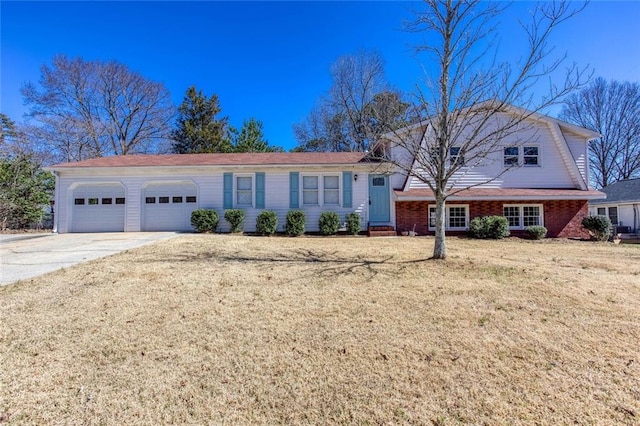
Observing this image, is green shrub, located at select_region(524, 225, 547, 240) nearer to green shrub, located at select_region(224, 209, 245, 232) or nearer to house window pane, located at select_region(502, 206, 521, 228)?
house window pane, located at select_region(502, 206, 521, 228)

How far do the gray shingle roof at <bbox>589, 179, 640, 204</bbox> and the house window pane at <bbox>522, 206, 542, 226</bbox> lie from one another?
1266 centimetres

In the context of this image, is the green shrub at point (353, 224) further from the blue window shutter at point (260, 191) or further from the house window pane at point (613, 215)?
the house window pane at point (613, 215)

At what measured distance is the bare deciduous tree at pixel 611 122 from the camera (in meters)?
26.4

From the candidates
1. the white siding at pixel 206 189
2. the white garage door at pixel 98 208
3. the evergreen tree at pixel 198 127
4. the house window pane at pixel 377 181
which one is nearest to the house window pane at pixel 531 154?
the house window pane at pixel 377 181

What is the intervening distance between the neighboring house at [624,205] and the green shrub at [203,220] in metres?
26.2

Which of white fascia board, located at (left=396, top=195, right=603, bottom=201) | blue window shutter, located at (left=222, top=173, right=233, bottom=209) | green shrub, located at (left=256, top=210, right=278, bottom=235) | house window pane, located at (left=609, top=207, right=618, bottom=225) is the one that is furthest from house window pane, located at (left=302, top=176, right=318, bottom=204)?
house window pane, located at (left=609, top=207, right=618, bottom=225)

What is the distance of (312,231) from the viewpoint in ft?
43.6

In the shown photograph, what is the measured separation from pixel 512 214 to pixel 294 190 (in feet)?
32.5

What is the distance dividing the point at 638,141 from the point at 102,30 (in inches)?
1618

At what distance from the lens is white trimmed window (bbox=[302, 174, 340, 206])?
13508mm

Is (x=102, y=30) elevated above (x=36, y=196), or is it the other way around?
(x=102, y=30)

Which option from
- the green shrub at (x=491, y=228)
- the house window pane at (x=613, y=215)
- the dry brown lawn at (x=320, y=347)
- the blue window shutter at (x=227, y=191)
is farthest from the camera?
the house window pane at (x=613, y=215)

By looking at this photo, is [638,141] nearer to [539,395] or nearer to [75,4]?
[539,395]

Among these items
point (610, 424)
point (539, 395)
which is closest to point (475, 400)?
point (539, 395)
